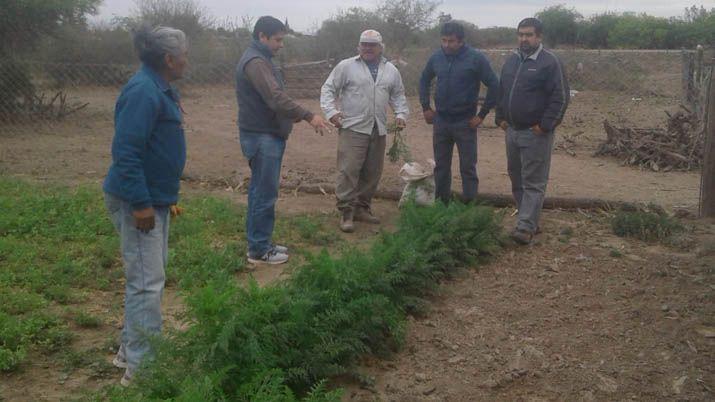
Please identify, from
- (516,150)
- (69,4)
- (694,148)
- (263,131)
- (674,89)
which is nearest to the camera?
(263,131)

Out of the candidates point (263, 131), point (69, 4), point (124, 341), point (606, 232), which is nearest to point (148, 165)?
point (124, 341)

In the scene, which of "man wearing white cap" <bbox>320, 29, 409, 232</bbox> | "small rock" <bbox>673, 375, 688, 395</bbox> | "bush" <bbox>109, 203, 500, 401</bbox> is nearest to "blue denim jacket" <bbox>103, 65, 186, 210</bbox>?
"bush" <bbox>109, 203, 500, 401</bbox>

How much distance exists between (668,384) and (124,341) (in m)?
3.04

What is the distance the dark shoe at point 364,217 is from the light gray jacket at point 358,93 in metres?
0.90

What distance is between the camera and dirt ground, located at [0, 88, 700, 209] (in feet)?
31.6

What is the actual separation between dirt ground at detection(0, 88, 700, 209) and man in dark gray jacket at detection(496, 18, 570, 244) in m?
2.04

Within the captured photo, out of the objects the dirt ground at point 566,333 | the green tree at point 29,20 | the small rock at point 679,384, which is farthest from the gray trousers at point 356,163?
the green tree at point 29,20

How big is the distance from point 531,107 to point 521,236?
115 cm

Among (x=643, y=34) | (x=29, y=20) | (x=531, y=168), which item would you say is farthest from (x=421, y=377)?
(x=643, y=34)

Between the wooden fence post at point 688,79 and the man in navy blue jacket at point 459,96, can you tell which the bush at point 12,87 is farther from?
the wooden fence post at point 688,79

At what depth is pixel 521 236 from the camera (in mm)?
6793

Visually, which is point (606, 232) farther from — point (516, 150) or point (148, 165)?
point (148, 165)

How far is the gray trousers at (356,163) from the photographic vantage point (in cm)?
733

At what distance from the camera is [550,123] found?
657 centimetres
